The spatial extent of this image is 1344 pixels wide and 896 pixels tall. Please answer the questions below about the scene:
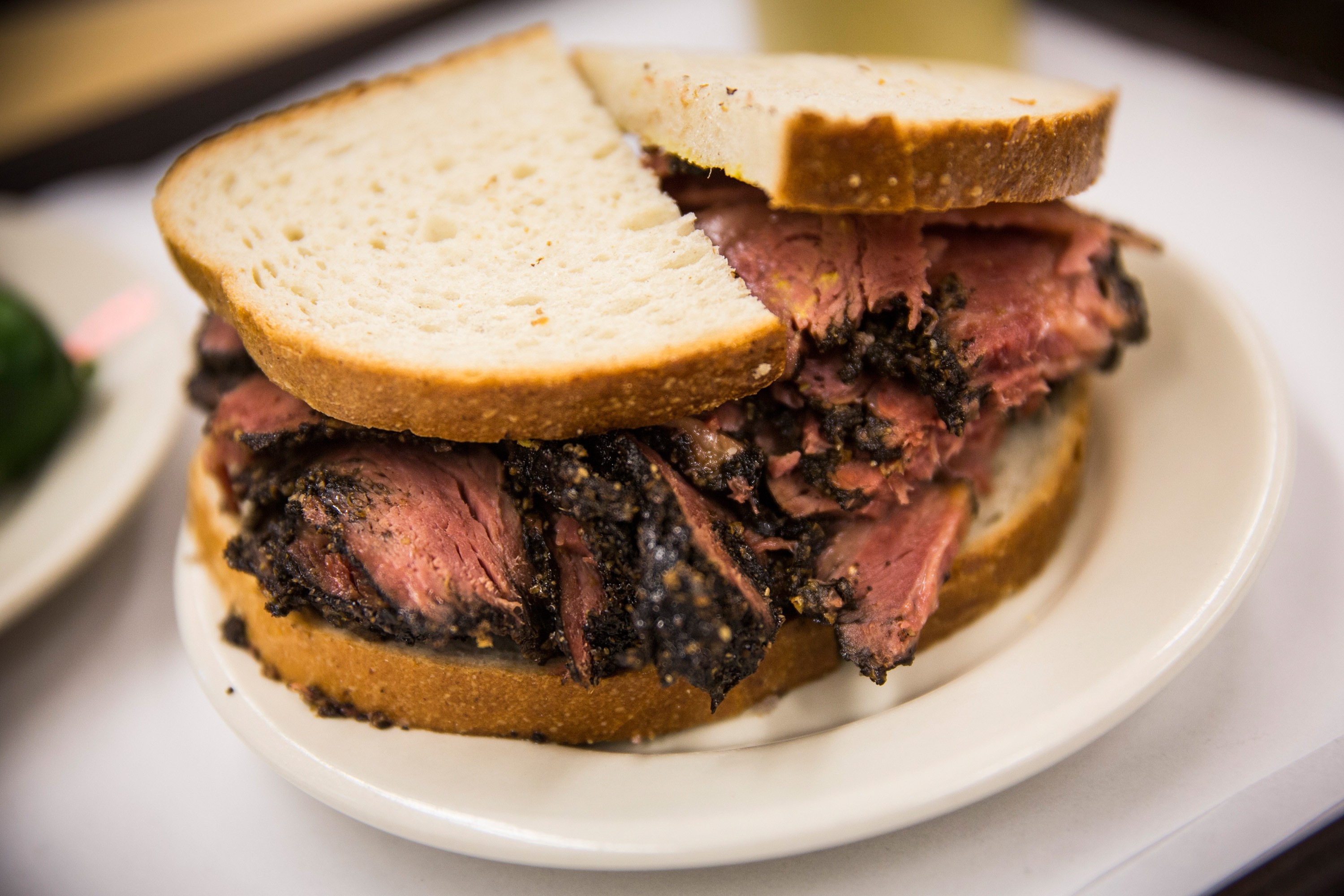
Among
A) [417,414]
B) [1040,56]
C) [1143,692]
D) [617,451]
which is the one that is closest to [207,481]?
[417,414]

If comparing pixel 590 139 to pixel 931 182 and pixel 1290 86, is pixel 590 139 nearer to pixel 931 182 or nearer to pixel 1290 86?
pixel 931 182

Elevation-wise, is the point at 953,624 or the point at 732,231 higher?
the point at 732,231

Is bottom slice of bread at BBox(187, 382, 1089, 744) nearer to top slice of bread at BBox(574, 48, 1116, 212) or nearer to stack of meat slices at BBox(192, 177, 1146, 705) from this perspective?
stack of meat slices at BBox(192, 177, 1146, 705)

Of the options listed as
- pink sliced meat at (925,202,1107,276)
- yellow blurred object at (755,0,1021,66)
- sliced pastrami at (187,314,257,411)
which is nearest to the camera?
pink sliced meat at (925,202,1107,276)

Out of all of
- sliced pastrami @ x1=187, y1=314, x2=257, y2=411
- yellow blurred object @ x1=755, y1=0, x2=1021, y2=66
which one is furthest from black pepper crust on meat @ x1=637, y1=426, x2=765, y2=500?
yellow blurred object @ x1=755, y1=0, x2=1021, y2=66

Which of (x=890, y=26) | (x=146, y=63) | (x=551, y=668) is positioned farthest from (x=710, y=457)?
(x=146, y=63)

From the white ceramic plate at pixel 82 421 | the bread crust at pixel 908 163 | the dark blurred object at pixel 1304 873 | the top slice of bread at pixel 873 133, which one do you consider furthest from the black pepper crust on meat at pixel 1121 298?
the white ceramic plate at pixel 82 421

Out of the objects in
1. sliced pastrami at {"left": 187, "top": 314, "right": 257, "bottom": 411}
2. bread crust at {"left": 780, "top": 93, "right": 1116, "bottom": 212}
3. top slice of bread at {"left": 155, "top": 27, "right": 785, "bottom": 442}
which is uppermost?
bread crust at {"left": 780, "top": 93, "right": 1116, "bottom": 212}

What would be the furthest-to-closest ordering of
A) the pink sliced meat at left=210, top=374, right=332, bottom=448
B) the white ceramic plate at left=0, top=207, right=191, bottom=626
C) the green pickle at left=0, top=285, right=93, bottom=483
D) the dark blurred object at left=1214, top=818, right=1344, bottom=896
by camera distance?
1. the green pickle at left=0, top=285, right=93, bottom=483
2. the white ceramic plate at left=0, top=207, right=191, bottom=626
3. the pink sliced meat at left=210, top=374, right=332, bottom=448
4. the dark blurred object at left=1214, top=818, right=1344, bottom=896
